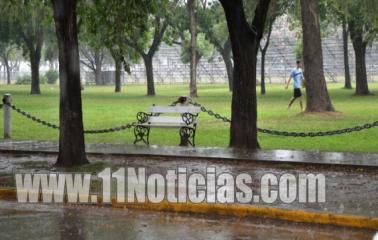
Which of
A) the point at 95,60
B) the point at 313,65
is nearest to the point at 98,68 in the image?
the point at 95,60

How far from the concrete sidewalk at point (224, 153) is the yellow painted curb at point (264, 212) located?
3.46 m

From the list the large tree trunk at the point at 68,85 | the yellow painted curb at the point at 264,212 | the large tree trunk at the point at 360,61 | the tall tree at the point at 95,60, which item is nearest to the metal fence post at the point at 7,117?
the large tree trunk at the point at 68,85

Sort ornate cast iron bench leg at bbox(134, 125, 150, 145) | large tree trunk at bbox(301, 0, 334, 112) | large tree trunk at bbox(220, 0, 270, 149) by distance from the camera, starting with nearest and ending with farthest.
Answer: large tree trunk at bbox(220, 0, 270, 149) → ornate cast iron bench leg at bbox(134, 125, 150, 145) → large tree trunk at bbox(301, 0, 334, 112)

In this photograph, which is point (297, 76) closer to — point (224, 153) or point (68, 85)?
point (224, 153)

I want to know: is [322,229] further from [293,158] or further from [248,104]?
[248,104]

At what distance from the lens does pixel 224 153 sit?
12344mm

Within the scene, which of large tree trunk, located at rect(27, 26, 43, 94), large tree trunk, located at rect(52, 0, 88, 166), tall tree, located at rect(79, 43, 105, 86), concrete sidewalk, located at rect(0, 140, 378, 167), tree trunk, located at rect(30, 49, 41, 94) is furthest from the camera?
tall tree, located at rect(79, 43, 105, 86)

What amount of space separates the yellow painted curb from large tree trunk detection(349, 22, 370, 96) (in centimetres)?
3119

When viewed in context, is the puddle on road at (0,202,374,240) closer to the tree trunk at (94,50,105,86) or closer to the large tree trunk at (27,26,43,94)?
the large tree trunk at (27,26,43,94)

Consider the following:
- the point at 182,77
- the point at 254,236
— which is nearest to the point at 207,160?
the point at 254,236

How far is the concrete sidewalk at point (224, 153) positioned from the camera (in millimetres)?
11234

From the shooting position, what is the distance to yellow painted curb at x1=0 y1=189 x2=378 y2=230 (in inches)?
283

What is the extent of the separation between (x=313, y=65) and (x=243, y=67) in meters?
10.6

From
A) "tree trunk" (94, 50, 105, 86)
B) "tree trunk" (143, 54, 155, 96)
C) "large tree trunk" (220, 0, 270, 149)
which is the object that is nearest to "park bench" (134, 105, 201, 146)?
"large tree trunk" (220, 0, 270, 149)
